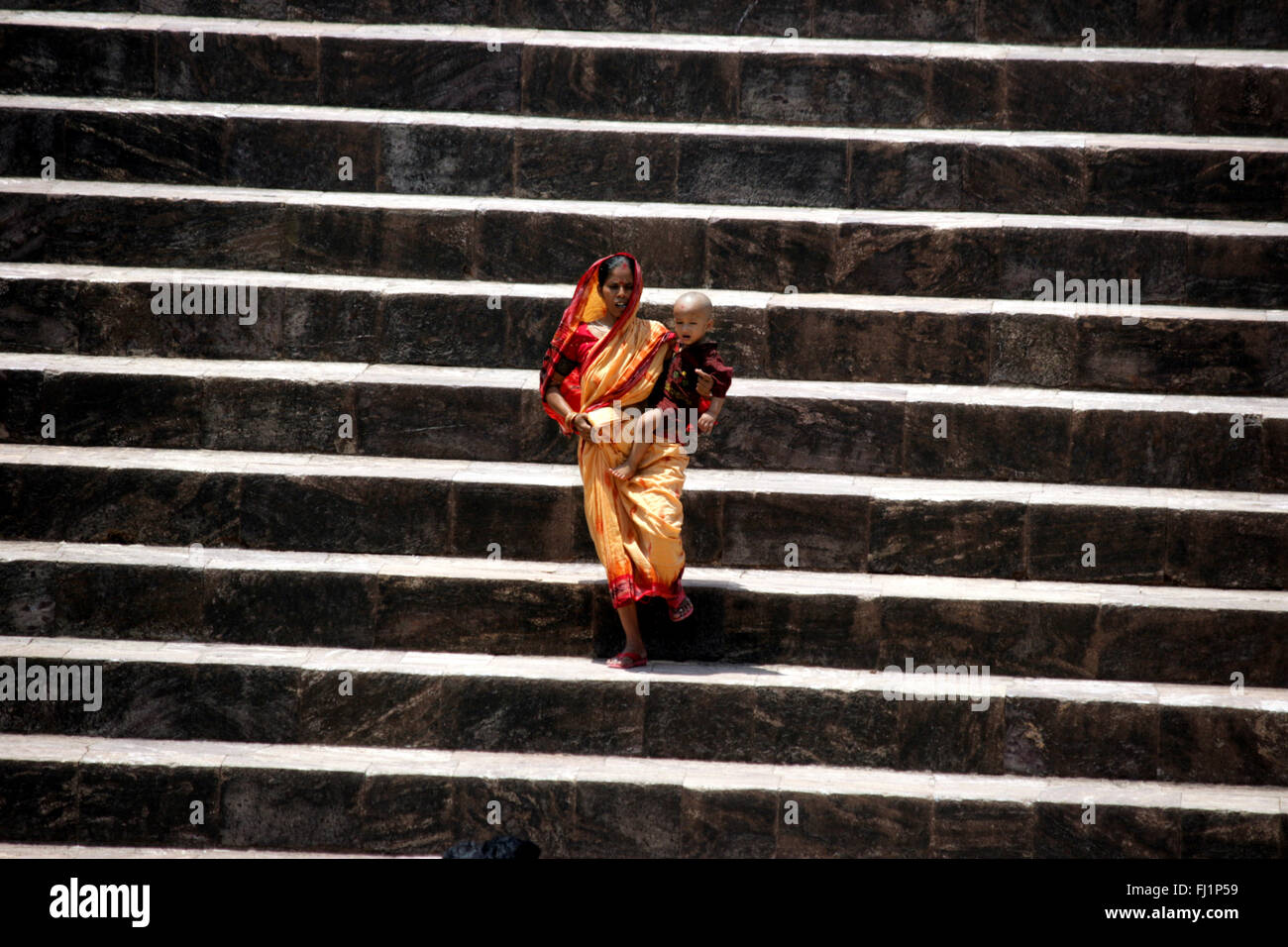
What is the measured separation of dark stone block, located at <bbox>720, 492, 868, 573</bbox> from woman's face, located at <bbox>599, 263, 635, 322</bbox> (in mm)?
1171

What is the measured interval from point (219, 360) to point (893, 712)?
13.2 ft

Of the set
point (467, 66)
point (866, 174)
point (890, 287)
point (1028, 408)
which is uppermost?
point (467, 66)

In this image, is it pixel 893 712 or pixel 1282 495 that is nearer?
pixel 893 712

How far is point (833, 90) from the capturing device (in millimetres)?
9039

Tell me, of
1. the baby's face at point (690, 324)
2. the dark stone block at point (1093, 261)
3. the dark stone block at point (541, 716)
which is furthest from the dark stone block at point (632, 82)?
the dark stone block at point (541, 716)

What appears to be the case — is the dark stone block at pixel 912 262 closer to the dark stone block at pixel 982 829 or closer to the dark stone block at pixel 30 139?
the dark stone block at pixel 982 829

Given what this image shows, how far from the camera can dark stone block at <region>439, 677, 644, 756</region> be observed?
6695mm

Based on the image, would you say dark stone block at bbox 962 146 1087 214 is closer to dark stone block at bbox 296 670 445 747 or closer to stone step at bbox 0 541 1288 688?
stone step at bbox 0 541 1288 688

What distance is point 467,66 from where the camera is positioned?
9133 millimetres

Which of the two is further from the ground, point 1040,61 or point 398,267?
point 1040,61

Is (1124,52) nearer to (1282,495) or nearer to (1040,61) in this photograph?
(1040,61)

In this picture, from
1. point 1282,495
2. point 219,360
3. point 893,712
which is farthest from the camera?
point 219,360

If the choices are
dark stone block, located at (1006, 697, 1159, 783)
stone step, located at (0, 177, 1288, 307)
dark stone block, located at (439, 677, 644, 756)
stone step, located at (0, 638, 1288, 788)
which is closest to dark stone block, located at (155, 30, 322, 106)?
stone step, located at (0, 177, 1288, 307)

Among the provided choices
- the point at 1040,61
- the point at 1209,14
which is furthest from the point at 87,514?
the point at 1209,14
